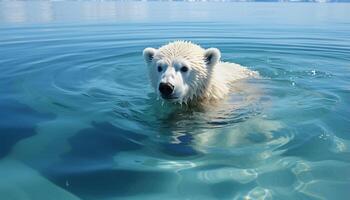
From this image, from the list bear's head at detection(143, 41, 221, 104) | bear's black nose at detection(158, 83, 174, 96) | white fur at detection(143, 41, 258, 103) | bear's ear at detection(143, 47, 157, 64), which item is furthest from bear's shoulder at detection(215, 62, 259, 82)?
bear's black nose at detection(158, 83, 174, 96)

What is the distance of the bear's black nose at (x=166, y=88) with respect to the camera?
7.03 metres

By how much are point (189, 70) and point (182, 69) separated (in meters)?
0.16

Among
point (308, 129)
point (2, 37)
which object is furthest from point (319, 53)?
point (2, 37)

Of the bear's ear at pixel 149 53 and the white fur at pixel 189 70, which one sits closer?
the white fur at pixel 189 70

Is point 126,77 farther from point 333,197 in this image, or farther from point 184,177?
point 333,197

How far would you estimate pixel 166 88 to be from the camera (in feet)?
23.3

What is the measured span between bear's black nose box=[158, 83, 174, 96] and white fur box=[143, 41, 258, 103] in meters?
0.23

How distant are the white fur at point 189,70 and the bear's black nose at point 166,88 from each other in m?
0.23

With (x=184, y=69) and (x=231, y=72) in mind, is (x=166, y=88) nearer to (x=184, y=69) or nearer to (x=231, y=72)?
(x=184, y=69)

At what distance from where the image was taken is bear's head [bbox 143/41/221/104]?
24.5ft

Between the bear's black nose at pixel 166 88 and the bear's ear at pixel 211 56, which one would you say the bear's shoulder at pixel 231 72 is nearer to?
the bear's ear at pixel 211 56

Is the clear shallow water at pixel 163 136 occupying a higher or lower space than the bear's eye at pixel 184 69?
lower

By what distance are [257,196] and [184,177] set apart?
0.98 metres

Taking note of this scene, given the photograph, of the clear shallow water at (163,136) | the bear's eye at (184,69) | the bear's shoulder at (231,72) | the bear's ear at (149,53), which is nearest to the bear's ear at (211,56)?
the bear's shoulder at (231,72)
